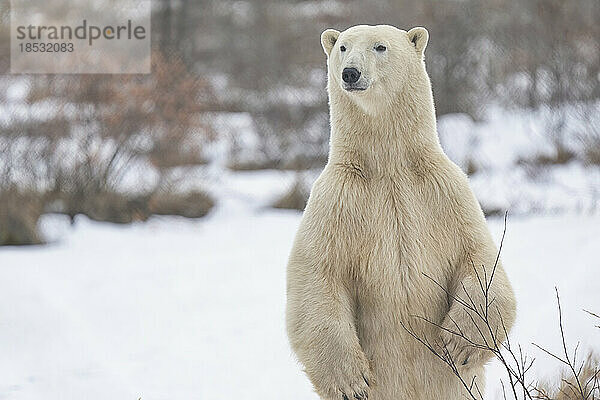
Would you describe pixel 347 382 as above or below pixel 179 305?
above

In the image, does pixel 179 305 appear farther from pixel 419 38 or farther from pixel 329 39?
pixel 419 38

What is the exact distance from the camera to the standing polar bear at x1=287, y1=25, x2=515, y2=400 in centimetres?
222

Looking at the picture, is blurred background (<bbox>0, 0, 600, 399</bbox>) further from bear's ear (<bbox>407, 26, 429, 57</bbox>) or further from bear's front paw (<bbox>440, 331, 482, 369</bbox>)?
bear's ear (<bbox>407, 26, 429, 57</bbox>)

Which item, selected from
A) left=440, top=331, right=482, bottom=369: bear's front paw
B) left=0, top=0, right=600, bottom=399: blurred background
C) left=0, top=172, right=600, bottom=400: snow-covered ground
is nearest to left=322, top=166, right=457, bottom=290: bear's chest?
left=440, top=331, right=482, bottom=369: bear's front paw

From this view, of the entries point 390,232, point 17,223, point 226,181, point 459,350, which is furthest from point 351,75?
point 226,181

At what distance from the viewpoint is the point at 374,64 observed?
7.60 feet

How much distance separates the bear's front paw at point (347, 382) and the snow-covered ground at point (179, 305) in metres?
1.87

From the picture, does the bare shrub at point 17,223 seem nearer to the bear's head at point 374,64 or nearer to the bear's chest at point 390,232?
the bear's head at point 374,64

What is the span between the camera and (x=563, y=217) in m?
8.04

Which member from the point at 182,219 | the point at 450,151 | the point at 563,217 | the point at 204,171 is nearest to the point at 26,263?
the point at 182,219

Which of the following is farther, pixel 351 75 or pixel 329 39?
pixel 329 39

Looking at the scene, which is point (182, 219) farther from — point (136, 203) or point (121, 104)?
point (121, 104)

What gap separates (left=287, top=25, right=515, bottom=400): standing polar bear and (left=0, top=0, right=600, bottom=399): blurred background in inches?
73.8

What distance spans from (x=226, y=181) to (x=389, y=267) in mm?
8788
